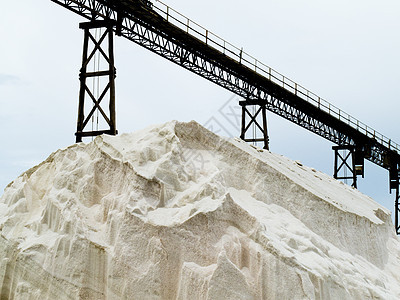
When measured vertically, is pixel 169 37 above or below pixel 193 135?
above

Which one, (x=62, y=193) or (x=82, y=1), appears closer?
A: (x=62, y=193)

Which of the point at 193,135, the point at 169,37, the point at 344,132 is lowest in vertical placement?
the point at 344,132

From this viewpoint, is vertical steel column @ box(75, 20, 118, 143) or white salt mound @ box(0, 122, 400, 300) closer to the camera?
white salt mound @ box(0, 122, 400, 300)

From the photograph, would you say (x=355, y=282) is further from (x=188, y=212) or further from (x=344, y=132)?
(x=344, y=132)

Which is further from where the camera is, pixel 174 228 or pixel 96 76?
pixel 96 76

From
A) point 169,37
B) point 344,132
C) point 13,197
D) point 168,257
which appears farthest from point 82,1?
point 344,132

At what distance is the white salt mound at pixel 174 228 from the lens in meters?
10.5

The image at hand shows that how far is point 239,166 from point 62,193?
3774mm

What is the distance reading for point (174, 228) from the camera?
10.7 metres

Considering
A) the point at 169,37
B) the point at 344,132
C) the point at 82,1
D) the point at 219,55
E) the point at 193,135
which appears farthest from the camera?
the point at 344,132

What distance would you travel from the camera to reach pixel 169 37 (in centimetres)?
2269

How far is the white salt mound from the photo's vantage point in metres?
10.5

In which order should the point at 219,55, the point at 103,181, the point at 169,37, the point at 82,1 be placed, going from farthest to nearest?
1. the point at 219,55
2. the point at 169,37
3. the point at 82,1
4. the point at 103,181

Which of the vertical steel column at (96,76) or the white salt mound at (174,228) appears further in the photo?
the vertical steel column at (96,76)
